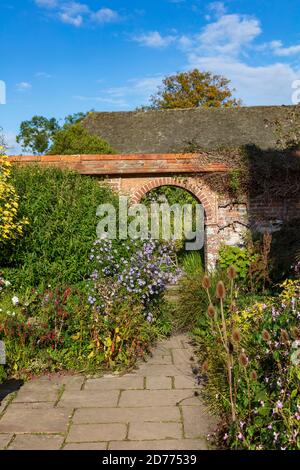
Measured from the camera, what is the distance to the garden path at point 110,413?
3.66 m

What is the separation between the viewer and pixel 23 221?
7.04m

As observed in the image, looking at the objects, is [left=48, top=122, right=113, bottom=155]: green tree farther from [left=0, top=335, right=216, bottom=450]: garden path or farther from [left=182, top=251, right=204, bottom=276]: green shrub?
[left=0, top=335, right=216, bottom=450]: garden path

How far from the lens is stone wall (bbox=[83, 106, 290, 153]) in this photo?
19.8 m

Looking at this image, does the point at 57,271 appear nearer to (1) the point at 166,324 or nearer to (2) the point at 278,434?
(1) the point at 166,324

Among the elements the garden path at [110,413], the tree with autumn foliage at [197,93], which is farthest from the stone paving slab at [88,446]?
the tree with autumn foliage at [197,93]

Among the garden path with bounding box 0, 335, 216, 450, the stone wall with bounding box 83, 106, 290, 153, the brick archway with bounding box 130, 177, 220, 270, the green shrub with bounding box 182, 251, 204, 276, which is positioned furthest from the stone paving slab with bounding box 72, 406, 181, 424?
the stone wall with bounding box 83, 106, 290, 153

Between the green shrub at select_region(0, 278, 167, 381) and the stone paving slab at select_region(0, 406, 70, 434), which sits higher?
the green shrub at select_region(0, 278, 167, 381)

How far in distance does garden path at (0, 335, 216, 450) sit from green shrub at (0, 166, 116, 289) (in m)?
2.22

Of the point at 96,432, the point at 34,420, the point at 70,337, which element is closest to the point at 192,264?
the point at 70,337

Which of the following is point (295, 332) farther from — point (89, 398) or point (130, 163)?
point (130, 163)

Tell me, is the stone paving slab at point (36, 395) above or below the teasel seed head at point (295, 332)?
below

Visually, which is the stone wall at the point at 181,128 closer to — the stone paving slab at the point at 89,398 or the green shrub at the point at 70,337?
the green shrub at the point at 70,337
